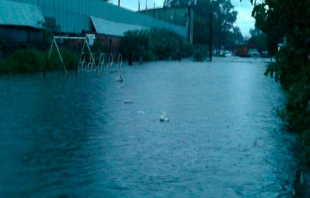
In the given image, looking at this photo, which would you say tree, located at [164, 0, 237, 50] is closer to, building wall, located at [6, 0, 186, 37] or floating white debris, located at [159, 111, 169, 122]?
building wall, located at [6, 0, 186, 37]

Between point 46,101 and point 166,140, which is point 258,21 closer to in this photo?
point 166,140

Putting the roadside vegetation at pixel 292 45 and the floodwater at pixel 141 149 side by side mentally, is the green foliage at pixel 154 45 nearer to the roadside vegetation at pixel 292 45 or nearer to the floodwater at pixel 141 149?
the floodwater at pixel 141 149

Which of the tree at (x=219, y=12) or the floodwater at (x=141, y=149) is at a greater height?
the tree at (x=219, y=12)

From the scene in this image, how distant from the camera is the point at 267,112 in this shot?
13.9 m

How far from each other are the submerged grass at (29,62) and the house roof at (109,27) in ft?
57.2

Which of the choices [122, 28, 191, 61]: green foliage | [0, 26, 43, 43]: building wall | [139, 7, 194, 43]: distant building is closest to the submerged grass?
[0, 26, 43, 43]: building wall

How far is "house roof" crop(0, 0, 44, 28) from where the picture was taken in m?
32.5

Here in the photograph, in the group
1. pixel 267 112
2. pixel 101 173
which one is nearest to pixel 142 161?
pixel 101 173

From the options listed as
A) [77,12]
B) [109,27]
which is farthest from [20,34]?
[109,27]

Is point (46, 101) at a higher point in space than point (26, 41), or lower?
lower

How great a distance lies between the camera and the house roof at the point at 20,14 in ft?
107

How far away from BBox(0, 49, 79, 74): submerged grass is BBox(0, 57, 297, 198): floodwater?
37.3 feet

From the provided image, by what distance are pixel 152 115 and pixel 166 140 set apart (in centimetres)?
318

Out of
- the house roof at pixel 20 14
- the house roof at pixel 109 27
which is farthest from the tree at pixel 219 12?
the house roof at pixel 20 14
